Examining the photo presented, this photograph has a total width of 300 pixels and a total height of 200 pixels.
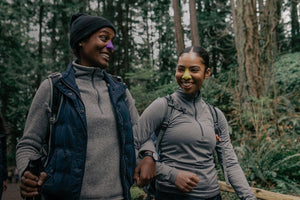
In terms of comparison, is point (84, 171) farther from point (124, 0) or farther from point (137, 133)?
point (124, 0)

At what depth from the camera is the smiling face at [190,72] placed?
2265mm

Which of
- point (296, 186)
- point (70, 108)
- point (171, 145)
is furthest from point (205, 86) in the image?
point (70, 108)

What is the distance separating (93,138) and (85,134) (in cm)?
10

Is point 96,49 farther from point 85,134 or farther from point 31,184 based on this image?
point 31,184

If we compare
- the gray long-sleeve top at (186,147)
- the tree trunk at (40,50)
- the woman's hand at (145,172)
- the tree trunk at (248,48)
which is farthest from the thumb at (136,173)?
the tree trunk at (40,50)

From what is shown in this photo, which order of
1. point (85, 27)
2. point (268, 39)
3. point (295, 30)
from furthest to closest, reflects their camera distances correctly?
point (295, 30) < point (268, 39) < point (85, 27)

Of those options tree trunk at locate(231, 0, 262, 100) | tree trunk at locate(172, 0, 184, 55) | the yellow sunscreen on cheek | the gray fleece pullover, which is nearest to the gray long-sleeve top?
the yellow sunscreen on cheek

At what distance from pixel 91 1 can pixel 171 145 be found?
20.1 metres

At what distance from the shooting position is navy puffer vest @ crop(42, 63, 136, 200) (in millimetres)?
1542

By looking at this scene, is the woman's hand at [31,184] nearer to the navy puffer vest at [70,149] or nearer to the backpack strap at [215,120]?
the navy puffer vest at [70,149]

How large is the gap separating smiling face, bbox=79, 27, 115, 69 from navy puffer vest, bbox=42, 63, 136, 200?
0.19 meters

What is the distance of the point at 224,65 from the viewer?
19719 millimetres

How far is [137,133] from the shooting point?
208cm

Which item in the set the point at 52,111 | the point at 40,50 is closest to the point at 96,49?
the point at 52,111
